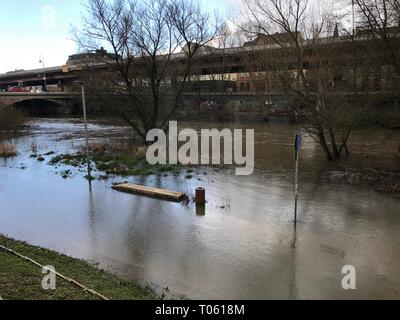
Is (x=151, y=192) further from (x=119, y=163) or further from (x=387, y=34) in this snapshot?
(x=387, y=34)

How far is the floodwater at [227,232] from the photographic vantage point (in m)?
9.11

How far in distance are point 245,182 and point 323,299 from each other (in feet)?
37.3

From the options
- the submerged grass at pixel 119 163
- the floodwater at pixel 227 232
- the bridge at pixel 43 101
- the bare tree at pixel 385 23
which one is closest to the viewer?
the floodwater at pixel 227 232

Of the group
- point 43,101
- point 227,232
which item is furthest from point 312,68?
point 43,101

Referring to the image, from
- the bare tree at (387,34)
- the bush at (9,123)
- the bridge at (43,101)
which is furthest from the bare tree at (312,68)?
the bridge at (43,101)

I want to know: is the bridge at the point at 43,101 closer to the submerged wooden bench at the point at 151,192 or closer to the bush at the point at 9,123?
the bush at the point at 9,123

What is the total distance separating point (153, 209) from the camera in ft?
49.3

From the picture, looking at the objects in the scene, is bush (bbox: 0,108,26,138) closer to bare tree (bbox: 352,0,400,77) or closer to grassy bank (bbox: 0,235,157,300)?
bare tree (bbox: 352,0,400,77)

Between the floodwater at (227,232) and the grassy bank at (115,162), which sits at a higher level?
the grassy bank at (115,162)

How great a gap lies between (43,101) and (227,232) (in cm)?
8267

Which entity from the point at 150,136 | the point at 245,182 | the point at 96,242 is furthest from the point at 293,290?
the point at 150,136

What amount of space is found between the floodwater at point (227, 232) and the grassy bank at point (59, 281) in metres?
0.79

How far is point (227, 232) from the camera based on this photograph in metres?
12.3
